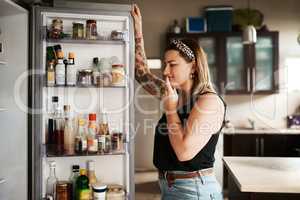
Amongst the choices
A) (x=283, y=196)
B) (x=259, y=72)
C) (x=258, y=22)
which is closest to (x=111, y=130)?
(x=283, y=196)

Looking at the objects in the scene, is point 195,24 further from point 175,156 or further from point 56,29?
point 175,156

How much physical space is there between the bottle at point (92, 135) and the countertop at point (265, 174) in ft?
2.64

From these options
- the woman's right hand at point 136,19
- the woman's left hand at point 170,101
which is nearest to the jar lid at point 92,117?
the woman's right hand at point 136,19

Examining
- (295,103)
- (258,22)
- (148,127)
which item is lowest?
(148,127)

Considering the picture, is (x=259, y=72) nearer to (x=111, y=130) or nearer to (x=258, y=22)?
(x=258, y=22)

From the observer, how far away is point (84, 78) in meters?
1.88

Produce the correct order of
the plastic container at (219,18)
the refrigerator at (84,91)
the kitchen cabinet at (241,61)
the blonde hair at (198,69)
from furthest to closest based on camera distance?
the plastic container at (219,18) < the kitchen cabinet at (241,61) < the refrigerator at (84,91) < the blonde hair at (198,69)

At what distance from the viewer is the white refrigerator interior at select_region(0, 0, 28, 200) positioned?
1793 millimetres

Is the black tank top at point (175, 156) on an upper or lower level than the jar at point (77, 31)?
lower

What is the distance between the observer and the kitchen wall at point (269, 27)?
4395 millimetres

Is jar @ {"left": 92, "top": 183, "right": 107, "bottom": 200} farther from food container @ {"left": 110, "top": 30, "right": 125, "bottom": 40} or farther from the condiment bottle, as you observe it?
food container @ {"left": 110, "top": 30, "right": 125, "bottom": 40}

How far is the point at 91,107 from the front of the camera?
1971 millimetres

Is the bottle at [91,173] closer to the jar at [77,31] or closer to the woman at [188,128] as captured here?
the woman at [188,128]

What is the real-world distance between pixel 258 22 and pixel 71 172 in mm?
3431
